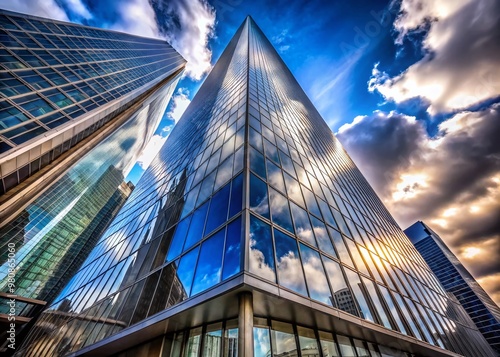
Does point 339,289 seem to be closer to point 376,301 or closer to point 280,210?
point 376,301

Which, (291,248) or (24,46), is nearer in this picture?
(291,248)

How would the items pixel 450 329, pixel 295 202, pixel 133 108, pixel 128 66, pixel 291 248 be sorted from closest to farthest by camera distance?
1. pixel 291 248
2. pixel 295 202
3. pixel 450 329
4. pixel 133 108
5. pixel 128 66

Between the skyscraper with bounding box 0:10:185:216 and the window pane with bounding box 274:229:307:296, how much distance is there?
1902 centimetres

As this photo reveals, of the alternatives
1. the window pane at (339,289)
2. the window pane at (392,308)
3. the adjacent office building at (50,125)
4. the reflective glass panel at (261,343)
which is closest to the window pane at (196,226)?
the reflective glass panel at (261,343)

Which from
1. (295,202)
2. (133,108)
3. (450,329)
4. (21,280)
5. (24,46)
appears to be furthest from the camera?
(133,108)

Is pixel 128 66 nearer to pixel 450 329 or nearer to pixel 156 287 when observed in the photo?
pixel 156 287

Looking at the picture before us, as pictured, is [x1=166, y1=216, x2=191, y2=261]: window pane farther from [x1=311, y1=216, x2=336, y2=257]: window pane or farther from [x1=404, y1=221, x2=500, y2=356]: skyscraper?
[x1=404, y1=221, x2=500, y2=356]: skyscraper

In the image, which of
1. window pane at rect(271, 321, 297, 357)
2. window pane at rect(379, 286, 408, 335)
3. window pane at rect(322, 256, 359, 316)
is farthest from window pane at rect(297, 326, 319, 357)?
window pane at rect(379, 286, 408, 335)

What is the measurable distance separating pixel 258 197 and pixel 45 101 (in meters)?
25.1

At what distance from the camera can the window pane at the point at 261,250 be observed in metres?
5.93

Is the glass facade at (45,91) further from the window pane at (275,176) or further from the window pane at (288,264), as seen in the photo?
the window pane at (288,264)

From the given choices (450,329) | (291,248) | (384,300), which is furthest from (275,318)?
(450,329)

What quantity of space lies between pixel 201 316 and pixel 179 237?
4.32 metres

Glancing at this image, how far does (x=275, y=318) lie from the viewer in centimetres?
648
